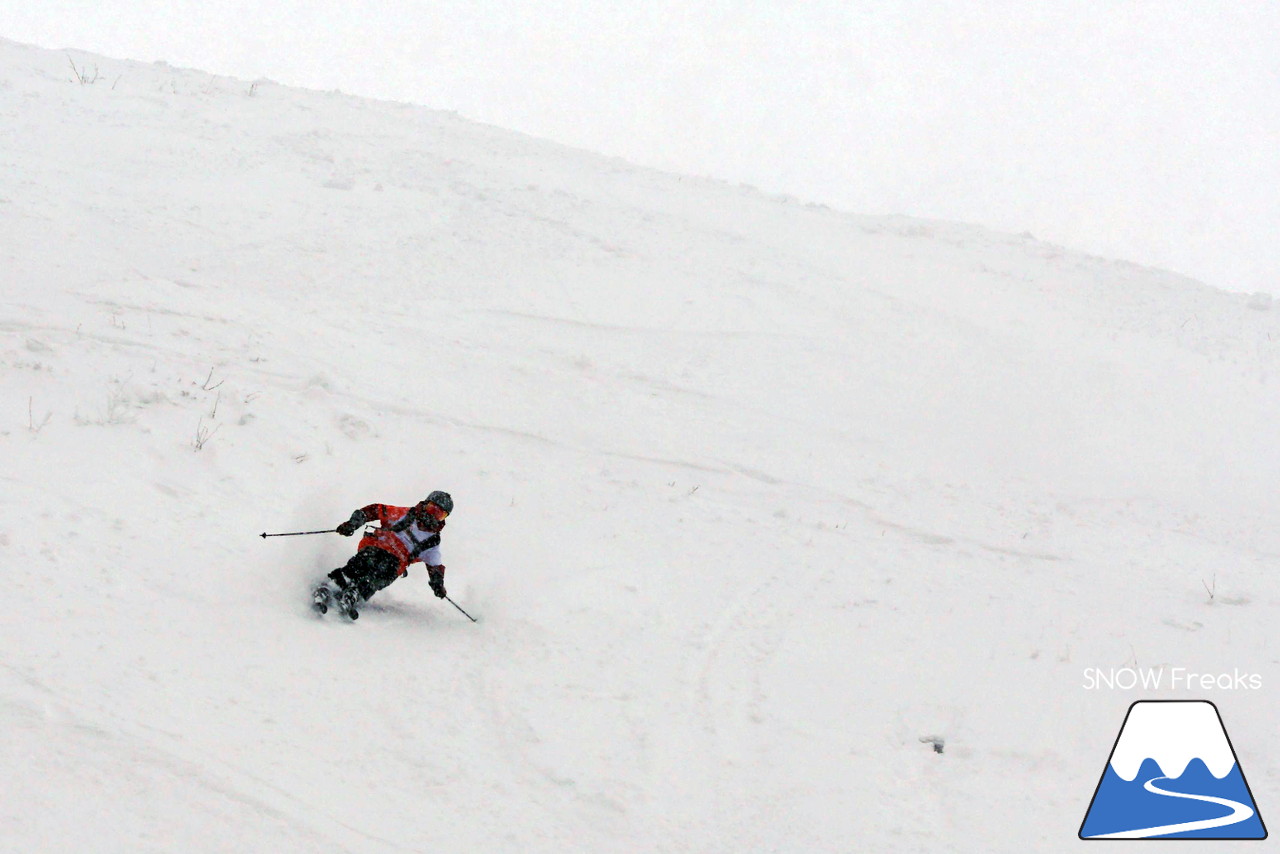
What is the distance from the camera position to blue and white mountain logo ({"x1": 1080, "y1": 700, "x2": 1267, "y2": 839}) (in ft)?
19.5

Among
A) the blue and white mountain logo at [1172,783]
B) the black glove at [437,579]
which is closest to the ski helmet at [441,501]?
the black glove at [437,579]

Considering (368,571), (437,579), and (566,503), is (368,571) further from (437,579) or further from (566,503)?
(566,503)

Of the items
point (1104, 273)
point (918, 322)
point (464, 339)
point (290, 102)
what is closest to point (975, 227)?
point (1104, 273)

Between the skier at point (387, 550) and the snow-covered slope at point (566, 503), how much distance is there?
335mm

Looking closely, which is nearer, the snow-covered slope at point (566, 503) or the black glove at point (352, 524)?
the snow-covered slope at point (566, 503)

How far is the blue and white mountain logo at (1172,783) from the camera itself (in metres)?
5.95

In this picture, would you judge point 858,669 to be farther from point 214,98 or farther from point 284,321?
point 214,98

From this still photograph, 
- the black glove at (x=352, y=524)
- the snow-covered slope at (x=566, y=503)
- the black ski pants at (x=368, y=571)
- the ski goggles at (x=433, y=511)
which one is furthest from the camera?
the ski goggles at (x=433, y=511)

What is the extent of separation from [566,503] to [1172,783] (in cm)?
650

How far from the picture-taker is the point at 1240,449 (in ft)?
45.5

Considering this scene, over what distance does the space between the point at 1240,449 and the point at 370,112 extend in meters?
22.2

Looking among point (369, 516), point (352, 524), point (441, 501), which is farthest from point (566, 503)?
point (352, 524)

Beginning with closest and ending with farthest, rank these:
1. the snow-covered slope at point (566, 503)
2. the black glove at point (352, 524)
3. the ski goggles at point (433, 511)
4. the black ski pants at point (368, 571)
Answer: the snow-covered slope at point (566, 503), the black glove at point (352, 524), the black ski pants at point (368, 571), the ski goggles at point (433, 511)

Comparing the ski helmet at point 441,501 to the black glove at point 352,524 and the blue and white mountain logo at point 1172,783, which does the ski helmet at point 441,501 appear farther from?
the blue and white mountain logo at point 1172,783
